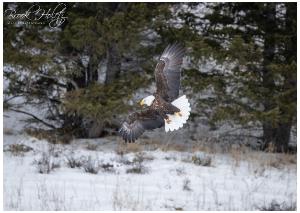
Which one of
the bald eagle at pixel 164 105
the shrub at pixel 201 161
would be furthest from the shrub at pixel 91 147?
the bald eagle at pixel 164 105

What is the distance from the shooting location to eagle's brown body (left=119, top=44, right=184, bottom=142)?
64.0 inches

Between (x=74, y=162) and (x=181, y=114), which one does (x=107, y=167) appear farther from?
(x=181, y=114)

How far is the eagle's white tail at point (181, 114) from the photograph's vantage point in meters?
1.63

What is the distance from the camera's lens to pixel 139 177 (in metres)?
6.06

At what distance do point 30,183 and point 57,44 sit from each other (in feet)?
5.44

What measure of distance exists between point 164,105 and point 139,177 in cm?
453

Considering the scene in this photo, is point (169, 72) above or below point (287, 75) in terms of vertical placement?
below

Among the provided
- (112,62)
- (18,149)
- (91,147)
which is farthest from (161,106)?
(18,149)

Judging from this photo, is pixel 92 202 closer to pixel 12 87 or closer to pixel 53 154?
pixel 53 154

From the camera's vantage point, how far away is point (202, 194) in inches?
220

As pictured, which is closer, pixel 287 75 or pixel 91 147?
pixel 287 75

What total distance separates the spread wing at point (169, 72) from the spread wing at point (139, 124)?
7 centimetres
